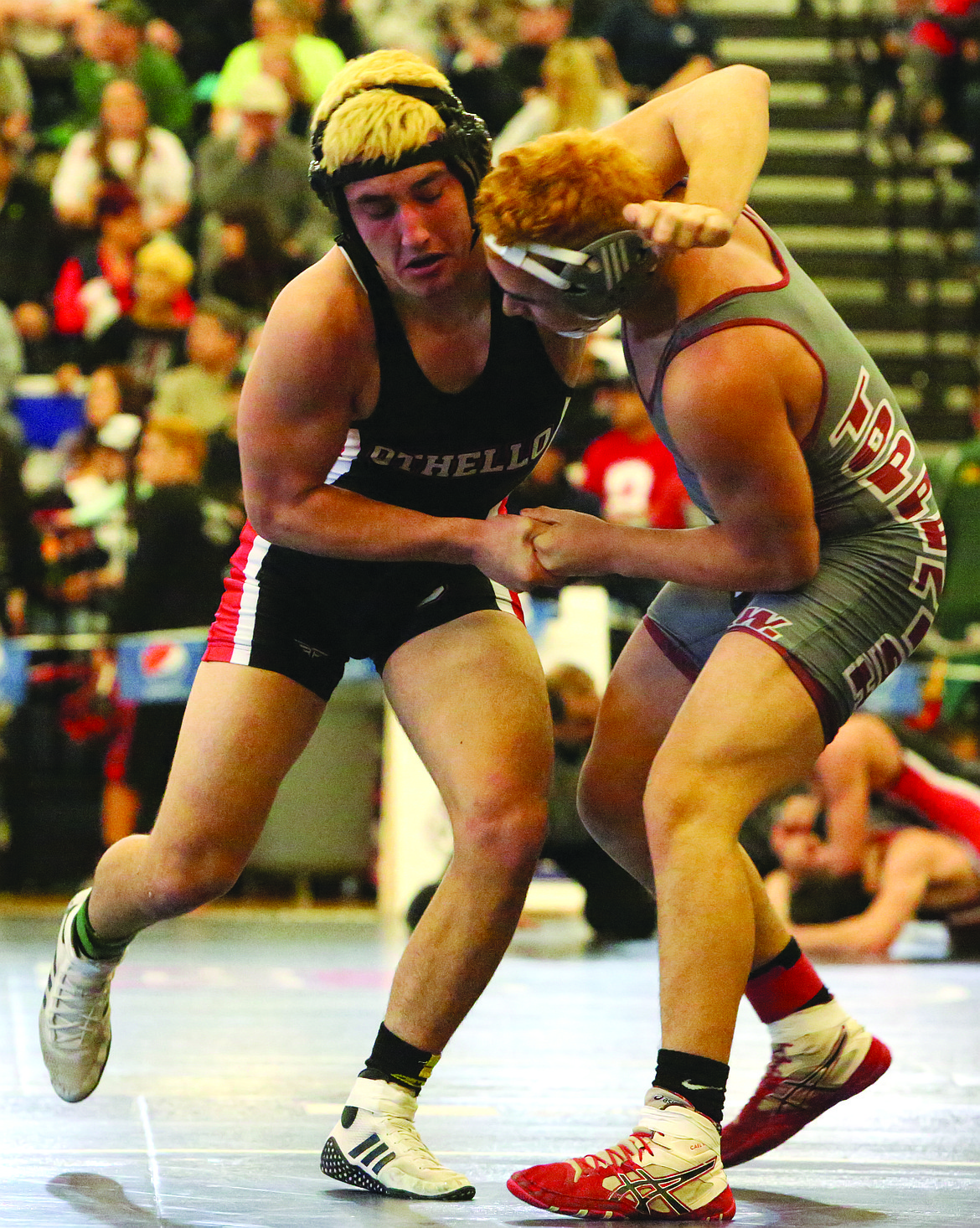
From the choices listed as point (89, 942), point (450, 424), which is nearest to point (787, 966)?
point (450, 424)

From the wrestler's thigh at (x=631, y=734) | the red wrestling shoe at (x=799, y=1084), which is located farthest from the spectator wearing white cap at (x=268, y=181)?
the red wrestling shoe at (x=799, y=1084)

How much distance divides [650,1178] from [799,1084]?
583 millimetres

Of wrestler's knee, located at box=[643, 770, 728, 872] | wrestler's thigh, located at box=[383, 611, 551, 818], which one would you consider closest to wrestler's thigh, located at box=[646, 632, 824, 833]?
wrestler's knee, located at box=[643, 770, 728, 872]

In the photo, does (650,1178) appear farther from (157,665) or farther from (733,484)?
(157,665)

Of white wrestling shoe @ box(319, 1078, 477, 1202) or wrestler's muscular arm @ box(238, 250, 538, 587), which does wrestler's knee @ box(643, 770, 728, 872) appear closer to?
wrestler's muscular arm @ box(238, 250, 538, 587)

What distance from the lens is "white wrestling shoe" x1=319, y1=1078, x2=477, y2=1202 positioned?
2.88 m

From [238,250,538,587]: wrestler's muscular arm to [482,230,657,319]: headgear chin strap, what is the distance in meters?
0.33

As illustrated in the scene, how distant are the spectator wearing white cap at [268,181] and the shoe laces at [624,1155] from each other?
7.53 meters

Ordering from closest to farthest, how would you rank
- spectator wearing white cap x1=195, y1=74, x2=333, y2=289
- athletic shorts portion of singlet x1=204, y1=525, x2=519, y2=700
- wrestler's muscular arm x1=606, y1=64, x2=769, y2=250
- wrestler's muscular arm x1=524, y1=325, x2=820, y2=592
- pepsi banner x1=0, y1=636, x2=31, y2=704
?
wrestler's muscular arm x1=606, y1=64, x2=769, y2=250
wrestler's muscular arm x1=524, y1=325, x2=820, y2=592
athletic shorts portion of singlet x1=204, y1=525, x2=519, y2=700
pepsi banner x1=0, y1=636, x2=31, y2=704
spectator wearing white cap x1=195, y1=74, x2=333, y2=289

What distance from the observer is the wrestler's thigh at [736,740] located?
9.21ft

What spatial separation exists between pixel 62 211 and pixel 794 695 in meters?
7.91

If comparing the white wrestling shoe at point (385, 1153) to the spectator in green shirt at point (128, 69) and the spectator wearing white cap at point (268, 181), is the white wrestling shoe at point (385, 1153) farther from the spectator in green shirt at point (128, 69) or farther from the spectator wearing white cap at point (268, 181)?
the spectator in green shirt at point (128, 69)

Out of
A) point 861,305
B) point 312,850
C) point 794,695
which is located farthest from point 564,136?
point 861,305

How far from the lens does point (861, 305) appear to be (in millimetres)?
11719
